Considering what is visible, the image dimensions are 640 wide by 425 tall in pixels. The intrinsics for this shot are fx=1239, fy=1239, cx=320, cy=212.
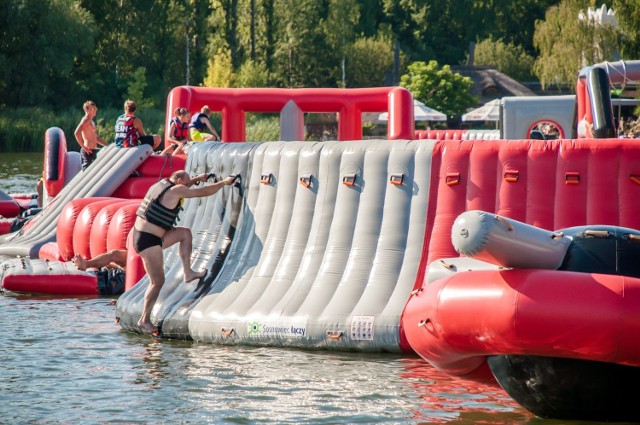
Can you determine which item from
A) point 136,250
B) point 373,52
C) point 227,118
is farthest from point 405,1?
point 136,250

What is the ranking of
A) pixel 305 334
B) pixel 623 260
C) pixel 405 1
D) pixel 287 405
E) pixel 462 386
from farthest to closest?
1. pixel 405 1
2. pixel 305 334
3. pixel 462 386
4. pixel 287 405
5. pixel 623 260

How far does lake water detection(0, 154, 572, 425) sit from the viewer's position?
7871 millimetres

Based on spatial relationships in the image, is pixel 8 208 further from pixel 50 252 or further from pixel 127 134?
pixel 50 252

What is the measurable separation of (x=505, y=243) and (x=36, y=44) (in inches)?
2025

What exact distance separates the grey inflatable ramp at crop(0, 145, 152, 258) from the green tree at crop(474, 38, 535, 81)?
56.0 metres

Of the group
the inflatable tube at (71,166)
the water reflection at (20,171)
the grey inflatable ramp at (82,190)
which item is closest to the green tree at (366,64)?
the water reflection at (20,171)

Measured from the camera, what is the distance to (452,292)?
282 inches

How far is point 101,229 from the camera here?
14133 millimetres

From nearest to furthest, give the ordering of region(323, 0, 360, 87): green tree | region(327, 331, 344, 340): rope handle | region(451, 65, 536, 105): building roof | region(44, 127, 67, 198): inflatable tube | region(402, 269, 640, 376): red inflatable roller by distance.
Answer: region(402, 269, 640, 376): red inflatable roller, region(327, 331, 344, 340): rope handle, region(44, 127, 67, 198): inflatable tube, region(451, 65, 536, 105): building roof, region(323, 0, 360, 87): green tree

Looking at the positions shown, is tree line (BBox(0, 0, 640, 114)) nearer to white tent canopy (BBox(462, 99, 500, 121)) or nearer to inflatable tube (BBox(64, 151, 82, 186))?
white tent canopy (BBox(462, 99, 500, 121))

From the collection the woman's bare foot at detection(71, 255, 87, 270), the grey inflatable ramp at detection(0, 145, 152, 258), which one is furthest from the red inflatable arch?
the woman's bare foot at detection(71, 255, 87, 270)

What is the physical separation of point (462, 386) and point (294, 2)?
61.6 m

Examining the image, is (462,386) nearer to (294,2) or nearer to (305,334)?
(305,334)

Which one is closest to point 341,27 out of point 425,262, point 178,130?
point 178,130
